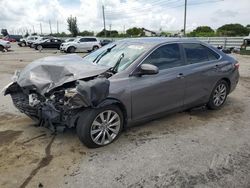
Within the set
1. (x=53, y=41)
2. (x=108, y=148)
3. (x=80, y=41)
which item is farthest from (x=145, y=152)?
(x=53, y=41)

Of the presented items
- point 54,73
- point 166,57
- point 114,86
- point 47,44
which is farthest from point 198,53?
point 47,44

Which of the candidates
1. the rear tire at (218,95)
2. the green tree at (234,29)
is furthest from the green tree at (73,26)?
the rear tire at (218,95)

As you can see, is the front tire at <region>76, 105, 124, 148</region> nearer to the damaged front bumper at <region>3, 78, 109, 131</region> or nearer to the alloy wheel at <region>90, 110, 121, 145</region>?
the alloy wheel at <region>90, 110, 121, 145</region>

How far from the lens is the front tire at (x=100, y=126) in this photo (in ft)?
12.4

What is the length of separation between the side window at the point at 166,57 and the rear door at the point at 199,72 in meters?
0.22

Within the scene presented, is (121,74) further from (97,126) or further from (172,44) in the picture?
(172,44)

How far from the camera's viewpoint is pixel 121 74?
4145 mm

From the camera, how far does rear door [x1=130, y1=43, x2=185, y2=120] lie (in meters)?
4.31

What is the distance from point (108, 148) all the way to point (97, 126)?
1.24 ft

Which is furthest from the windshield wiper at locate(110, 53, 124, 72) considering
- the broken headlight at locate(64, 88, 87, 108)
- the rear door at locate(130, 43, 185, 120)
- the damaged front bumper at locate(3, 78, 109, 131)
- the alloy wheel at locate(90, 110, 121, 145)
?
the broken headlight at locate(64, 88, 87, 108)

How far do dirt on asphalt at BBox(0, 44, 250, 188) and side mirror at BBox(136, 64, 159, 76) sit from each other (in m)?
1.03

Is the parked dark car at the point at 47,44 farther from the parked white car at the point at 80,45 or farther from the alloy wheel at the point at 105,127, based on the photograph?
the alloy wheel at the point at 105,127

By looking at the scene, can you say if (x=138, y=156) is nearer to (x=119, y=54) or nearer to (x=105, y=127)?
(x=105, y=127)

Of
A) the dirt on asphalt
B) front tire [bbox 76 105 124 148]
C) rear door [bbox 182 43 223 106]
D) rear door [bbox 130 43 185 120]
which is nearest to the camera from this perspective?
the dirt on asphalt
